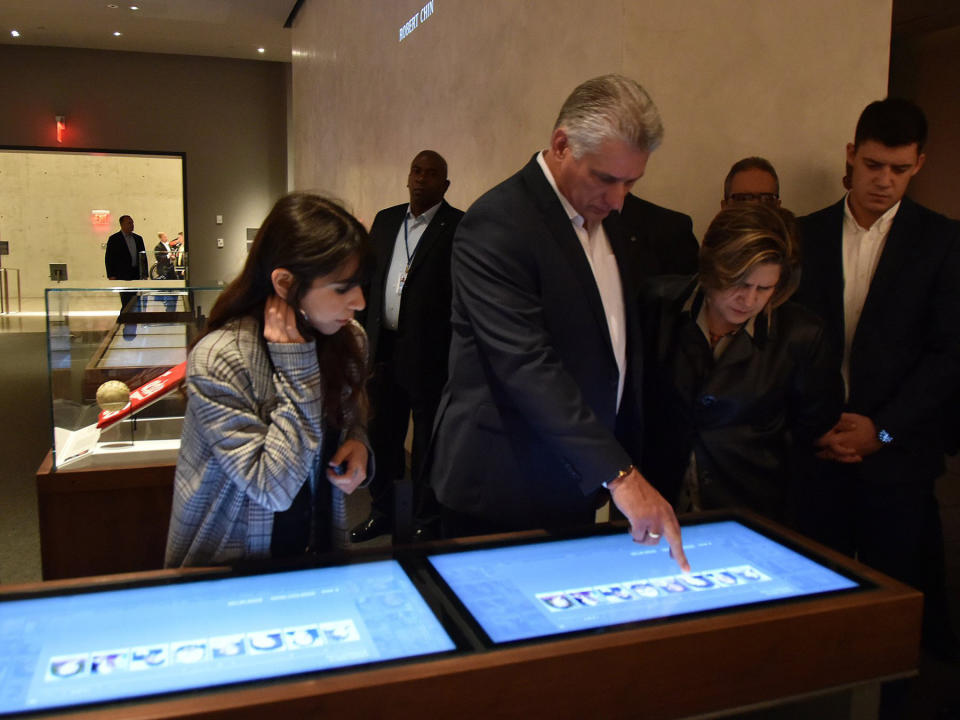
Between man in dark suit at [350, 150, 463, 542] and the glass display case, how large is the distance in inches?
48.2

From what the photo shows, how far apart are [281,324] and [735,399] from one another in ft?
3.12

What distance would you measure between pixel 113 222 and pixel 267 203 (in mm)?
4426

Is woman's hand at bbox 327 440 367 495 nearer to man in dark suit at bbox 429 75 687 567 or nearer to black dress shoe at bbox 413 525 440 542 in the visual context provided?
man in dark suit at bbox 429 75 687 567

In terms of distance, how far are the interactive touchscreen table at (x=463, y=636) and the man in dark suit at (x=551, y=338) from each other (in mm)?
242

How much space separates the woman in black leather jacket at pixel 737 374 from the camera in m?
1.75

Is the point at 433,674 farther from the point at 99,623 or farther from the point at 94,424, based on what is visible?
the point at 94,424

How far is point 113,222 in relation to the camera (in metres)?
15.6

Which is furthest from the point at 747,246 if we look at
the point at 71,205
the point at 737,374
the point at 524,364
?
the point at 71,205

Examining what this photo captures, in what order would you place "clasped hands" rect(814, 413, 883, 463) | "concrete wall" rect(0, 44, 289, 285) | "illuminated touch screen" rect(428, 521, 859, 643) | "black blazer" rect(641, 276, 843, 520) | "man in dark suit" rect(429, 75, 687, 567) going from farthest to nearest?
"concrete wall" rect(0, 44, 289, 285), "clasped hands" rect(814, 413, 883, 463), "black blazer" rect(641, 276, 843, 520), "man in dark suit" rect(429, 75, 687, 567), "illuminated touch screen" rect(428, 521, 859, 643)

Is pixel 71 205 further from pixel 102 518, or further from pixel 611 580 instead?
pixel 611 580

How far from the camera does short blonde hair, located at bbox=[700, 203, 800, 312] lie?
171 cm

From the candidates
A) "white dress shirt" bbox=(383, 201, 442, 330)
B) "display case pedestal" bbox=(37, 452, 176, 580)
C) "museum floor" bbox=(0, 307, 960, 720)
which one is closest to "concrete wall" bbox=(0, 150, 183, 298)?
"museum floor" bbox=(0, 307, 960, 720)

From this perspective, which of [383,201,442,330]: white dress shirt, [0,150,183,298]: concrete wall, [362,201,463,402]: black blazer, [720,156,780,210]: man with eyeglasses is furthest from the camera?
[0,150,183,298]: concrete wall

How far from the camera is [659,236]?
270cm
